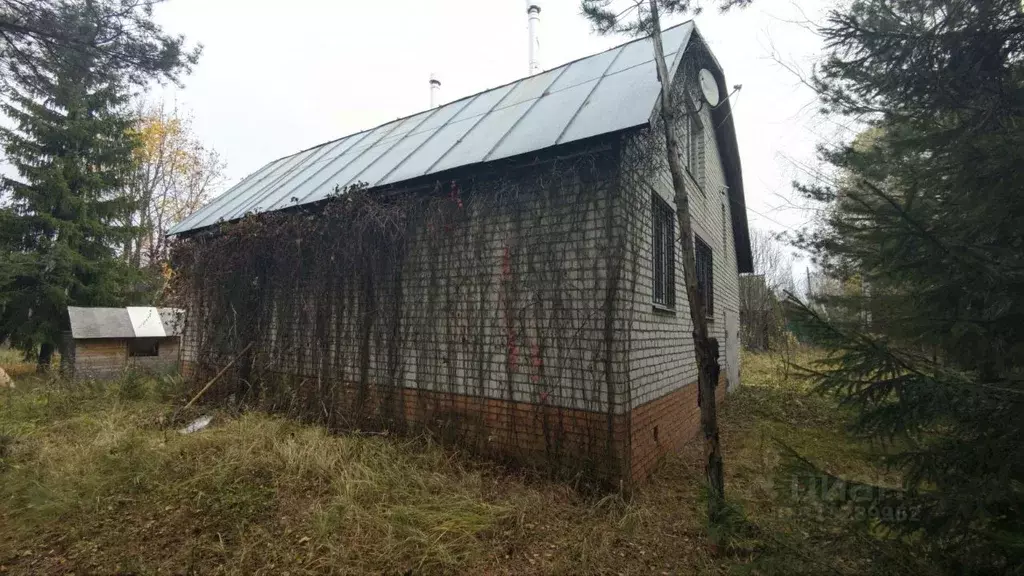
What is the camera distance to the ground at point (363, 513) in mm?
3240

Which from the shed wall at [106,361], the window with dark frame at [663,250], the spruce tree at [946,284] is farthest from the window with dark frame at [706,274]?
the shed wall at [106,361]

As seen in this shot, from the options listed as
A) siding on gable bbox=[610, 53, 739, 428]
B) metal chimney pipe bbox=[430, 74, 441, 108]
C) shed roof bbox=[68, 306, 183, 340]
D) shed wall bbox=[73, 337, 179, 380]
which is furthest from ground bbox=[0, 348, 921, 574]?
metal chimney pipe bbox=[430, 74, 441, 108]

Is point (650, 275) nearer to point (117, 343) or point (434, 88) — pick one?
point (434, 88)

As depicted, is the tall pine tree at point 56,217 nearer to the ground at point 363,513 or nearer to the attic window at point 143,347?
the attic window at point 143,347

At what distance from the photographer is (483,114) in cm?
707

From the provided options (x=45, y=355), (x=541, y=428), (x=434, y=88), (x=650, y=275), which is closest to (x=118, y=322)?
(x=45, y=355)

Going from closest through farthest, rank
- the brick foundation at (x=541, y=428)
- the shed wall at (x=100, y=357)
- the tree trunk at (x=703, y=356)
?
the tree trunk at (x=703, y=356)
the brick foundation at (x=541, y=428)
the shed wall at (x=100, y=357)

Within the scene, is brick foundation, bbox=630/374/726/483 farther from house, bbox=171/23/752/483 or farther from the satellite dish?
the satellite dish

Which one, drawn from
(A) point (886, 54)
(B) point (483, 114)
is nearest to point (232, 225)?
(B) point (483, 114)

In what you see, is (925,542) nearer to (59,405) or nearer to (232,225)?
(232,225)

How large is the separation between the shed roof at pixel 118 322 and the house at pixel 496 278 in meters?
5.67

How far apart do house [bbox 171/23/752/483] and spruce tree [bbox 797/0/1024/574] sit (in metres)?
1.94

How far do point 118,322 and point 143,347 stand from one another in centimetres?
117

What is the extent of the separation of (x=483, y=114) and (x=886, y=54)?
508 cm
